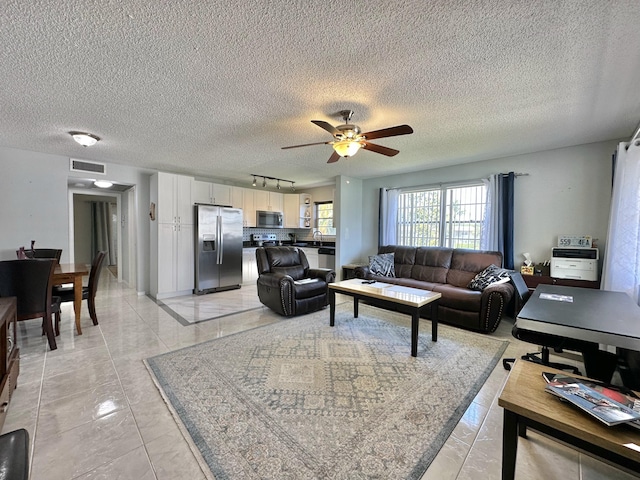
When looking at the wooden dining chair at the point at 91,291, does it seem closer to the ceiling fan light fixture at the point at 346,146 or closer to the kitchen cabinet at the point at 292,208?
the ceiling fan light fixture at the point at 346,146

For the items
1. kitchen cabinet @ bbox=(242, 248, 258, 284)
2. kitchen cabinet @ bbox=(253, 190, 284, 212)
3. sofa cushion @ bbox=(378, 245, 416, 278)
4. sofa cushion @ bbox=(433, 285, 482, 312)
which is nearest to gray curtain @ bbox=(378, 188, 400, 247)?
sofa cushion @ bbox=(378, 245, 416, 278)

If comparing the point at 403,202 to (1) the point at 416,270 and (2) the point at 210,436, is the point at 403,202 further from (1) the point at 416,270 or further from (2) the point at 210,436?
(2) the point at 210,436

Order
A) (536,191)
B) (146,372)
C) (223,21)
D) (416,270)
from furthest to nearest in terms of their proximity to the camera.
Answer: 1. (416,270)
2. (536,191)
3. (146,372)
4. (223,21)

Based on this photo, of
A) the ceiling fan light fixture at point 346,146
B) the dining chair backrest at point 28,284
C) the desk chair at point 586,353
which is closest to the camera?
the desk chair at point 586,353

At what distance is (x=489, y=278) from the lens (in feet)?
12.3

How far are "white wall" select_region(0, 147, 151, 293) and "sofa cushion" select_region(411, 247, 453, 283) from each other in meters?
5.37

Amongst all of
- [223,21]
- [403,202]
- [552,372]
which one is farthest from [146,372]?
[403,202]

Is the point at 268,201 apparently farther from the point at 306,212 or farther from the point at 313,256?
the point at 313,256

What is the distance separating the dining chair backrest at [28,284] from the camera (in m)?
2.54

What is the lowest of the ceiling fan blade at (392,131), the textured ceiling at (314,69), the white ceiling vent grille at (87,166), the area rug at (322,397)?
the area rug at (322,397)

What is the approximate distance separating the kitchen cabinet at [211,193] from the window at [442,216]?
12.4ft

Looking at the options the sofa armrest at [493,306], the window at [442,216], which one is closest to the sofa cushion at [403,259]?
the window at [442,216]

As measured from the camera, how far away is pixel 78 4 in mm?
1421

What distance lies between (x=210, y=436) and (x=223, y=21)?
2.43 m
